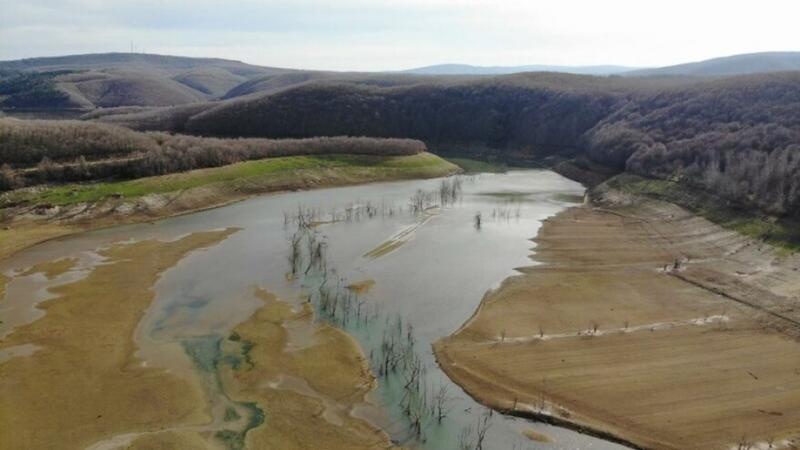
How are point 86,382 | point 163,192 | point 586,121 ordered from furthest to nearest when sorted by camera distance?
point 586,121
point 163,192
point 86,382

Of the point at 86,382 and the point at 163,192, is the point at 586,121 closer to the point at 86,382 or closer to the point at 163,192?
the point at 163,192

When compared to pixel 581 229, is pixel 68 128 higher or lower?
higher

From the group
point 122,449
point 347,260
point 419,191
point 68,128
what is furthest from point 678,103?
point 122,449

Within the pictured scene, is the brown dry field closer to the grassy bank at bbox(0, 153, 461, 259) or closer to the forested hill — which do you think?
the grassy bank at bbox(0, 153, 461, 259)

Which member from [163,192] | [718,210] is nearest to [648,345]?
[718,210]

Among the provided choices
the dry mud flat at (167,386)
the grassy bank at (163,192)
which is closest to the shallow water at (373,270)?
the dry mud flat at (167,386)

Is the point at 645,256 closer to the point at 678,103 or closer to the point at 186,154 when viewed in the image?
the point at 186,154
